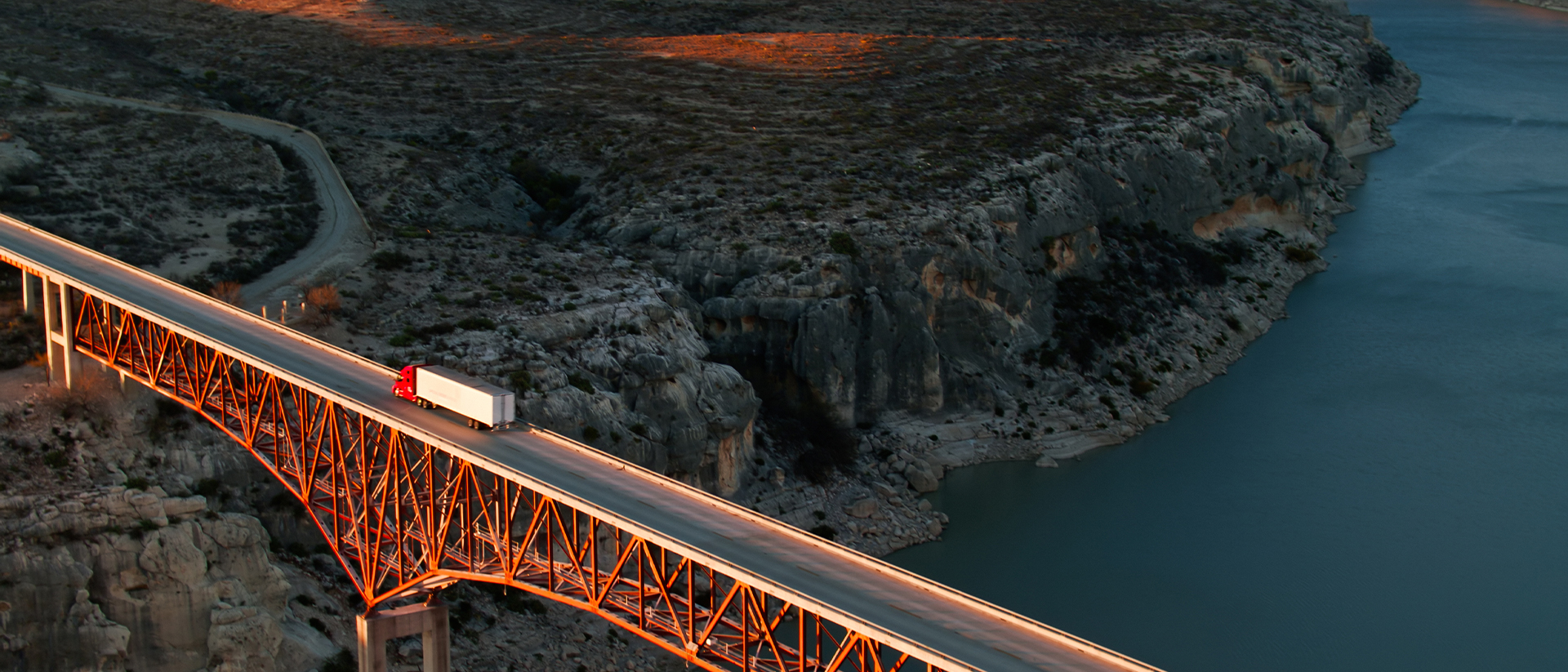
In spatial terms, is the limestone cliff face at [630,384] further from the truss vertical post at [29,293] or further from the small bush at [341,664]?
the truss vertical post at [29,293]

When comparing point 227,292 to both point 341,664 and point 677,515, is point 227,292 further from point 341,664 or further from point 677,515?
point 677,515

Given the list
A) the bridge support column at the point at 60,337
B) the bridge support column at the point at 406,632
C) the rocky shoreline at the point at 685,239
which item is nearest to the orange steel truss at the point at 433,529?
the bridge support column at the point at 60,337

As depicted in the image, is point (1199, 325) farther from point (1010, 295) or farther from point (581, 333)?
point (581, 333)

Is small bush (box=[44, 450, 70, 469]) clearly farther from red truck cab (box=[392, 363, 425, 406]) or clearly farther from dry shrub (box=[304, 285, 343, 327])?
dry shrub (box=[304, 285, 343, 327])

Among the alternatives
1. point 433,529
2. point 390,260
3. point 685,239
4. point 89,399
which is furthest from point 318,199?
point 433,529

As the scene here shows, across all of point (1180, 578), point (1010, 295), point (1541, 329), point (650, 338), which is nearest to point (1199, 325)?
point (1010, 295)

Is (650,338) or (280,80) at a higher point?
(280,80)
